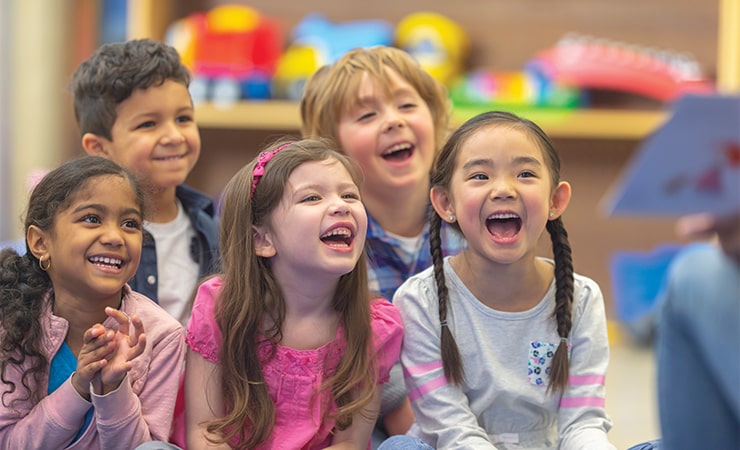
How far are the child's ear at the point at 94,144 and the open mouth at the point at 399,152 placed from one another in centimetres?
48

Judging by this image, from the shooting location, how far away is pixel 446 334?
1491 millimetres

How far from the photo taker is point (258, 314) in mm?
1486

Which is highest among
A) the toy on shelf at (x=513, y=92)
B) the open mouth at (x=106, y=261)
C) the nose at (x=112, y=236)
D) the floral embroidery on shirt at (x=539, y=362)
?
the toy on shelf at (x=513, y=92)

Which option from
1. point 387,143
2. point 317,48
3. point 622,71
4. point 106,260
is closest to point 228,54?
point 317,48

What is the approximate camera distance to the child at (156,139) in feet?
5.77

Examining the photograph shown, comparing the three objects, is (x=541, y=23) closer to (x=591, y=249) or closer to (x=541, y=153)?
(x=591, y=249)

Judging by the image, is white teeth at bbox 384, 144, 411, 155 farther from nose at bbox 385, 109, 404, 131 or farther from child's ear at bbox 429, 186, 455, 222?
child's ear at bbox 429, 186, 455, 222

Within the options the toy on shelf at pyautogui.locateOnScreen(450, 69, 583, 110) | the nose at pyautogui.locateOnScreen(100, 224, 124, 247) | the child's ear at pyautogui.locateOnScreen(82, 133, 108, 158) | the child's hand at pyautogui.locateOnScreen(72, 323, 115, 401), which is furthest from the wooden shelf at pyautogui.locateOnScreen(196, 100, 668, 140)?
the child's hand at pyautogui.locateOnScreen(72, 323, 115, 401)

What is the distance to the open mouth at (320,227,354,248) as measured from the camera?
145cm

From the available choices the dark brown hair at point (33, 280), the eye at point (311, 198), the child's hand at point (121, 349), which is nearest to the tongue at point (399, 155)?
the eye at point (311, 198)

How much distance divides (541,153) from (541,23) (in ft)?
6.98

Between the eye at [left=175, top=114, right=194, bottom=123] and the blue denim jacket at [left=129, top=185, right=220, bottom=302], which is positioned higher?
the eye at [left=175, top=114, right=194, bottom=123]

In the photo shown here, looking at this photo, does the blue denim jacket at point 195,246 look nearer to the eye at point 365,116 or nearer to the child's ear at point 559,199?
the eye at point 365,116

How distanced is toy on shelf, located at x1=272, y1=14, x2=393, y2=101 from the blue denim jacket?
158 cm
